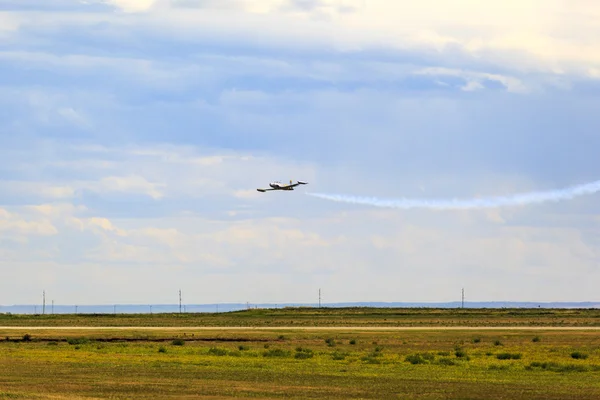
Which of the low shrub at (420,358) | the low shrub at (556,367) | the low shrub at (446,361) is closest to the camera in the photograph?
the low shrub at (556,367)

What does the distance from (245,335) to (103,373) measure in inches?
2116

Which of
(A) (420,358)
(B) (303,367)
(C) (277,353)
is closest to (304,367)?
(B) (303,367)

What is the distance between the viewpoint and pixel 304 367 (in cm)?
6769

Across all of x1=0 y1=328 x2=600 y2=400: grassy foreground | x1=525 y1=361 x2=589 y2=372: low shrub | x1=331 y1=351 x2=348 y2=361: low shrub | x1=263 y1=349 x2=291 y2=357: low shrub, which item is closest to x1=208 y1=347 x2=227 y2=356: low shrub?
x1=0 y1=328 x2=600 y2=400: grassy foreground

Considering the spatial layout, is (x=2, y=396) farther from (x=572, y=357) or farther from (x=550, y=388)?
(x=572, y=357)

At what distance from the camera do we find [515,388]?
172 feet

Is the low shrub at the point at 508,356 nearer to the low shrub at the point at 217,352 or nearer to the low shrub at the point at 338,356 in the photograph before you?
the low shrub at the point at 338,356

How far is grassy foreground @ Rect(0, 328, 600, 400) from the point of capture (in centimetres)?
5053

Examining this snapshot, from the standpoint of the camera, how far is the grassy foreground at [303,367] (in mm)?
50531

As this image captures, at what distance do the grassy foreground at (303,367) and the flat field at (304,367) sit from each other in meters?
0.07

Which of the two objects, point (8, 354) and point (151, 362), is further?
point (8, 354)

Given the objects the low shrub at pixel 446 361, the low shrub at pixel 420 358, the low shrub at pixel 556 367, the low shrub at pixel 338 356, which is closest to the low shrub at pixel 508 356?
the low shrub at pixel 446 361

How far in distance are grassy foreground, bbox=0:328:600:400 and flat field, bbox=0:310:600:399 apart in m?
0.07

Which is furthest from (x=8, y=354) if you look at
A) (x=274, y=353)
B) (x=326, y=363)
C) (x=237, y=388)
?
(x=237, y=388)
